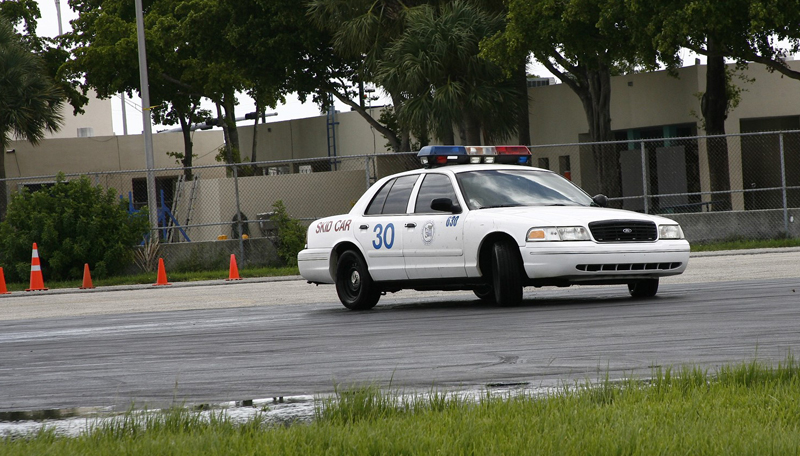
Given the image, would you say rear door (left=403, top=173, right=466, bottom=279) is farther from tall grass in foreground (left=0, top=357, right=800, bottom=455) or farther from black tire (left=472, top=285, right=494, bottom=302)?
tall grass in foreground (left=0, top=357, right=800, bottom=455)

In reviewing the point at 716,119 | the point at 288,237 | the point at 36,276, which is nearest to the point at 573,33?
the point at 716,119

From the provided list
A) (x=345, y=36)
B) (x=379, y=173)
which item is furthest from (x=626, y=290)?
(x=379, y=173)

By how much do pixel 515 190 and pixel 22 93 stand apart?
26766mm

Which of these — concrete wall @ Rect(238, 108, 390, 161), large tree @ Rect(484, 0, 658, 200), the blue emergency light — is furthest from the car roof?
concrete wall @ Rect(238, 108, 390, 161)

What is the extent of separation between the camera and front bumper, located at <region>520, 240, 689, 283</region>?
10.7m

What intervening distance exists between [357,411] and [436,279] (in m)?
6.66

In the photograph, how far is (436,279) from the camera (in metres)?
11.8

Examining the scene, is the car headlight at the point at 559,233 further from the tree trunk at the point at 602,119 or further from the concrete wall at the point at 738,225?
the tree trunk at the point at 602,119

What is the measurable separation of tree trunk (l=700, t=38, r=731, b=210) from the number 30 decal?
17.5m

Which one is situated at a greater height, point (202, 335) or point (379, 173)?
point (379, 173)

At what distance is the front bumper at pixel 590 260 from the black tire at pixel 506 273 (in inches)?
4.9

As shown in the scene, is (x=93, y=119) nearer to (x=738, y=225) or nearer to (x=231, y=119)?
(x=231, y=119)

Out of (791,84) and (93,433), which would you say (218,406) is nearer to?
(93,433)

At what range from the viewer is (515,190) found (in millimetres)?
11922
